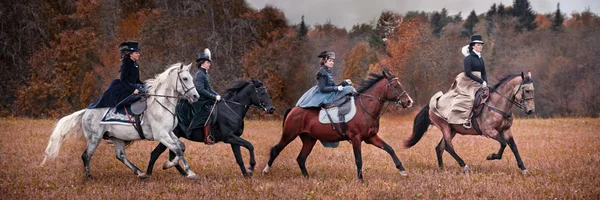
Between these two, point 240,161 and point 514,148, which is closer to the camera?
point 240,161

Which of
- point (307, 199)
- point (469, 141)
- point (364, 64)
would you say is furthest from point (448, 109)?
point (364, 64)

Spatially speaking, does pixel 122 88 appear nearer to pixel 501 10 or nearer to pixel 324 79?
pixel 324 79

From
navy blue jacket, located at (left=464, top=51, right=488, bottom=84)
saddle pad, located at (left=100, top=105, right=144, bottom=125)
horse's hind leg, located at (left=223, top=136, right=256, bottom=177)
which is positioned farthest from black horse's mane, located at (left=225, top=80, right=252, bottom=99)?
navy blue jacket, located at (left=464, top=51, right=488, bottom=84)

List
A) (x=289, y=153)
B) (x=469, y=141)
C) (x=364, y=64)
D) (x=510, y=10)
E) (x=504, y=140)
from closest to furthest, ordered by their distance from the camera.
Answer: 1. (x=504, y=140)
2. (x=289, y=153)
3. (x=469, y=141)
4. (x=364, y=64)
5. (x=510, y=10)

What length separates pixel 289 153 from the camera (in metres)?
15.6

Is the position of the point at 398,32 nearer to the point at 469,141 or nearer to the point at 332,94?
the point at 469,141

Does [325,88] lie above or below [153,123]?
above

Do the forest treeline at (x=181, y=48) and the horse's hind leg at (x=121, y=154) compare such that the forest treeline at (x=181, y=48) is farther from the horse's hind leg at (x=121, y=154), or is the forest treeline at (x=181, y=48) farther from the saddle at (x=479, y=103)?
the horse's hind leg at (x=121, y=154)

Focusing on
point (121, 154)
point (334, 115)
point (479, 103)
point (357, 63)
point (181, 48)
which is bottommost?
point (121, 154)

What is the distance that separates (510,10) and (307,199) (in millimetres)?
58109

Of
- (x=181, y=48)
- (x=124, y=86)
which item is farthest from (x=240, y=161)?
(x=181, y=48)

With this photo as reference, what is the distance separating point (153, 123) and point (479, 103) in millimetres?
6621

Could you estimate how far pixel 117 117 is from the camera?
1030 centimetres

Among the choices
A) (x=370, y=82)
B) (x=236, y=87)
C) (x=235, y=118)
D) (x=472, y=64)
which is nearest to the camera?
(x=370, y=82)
